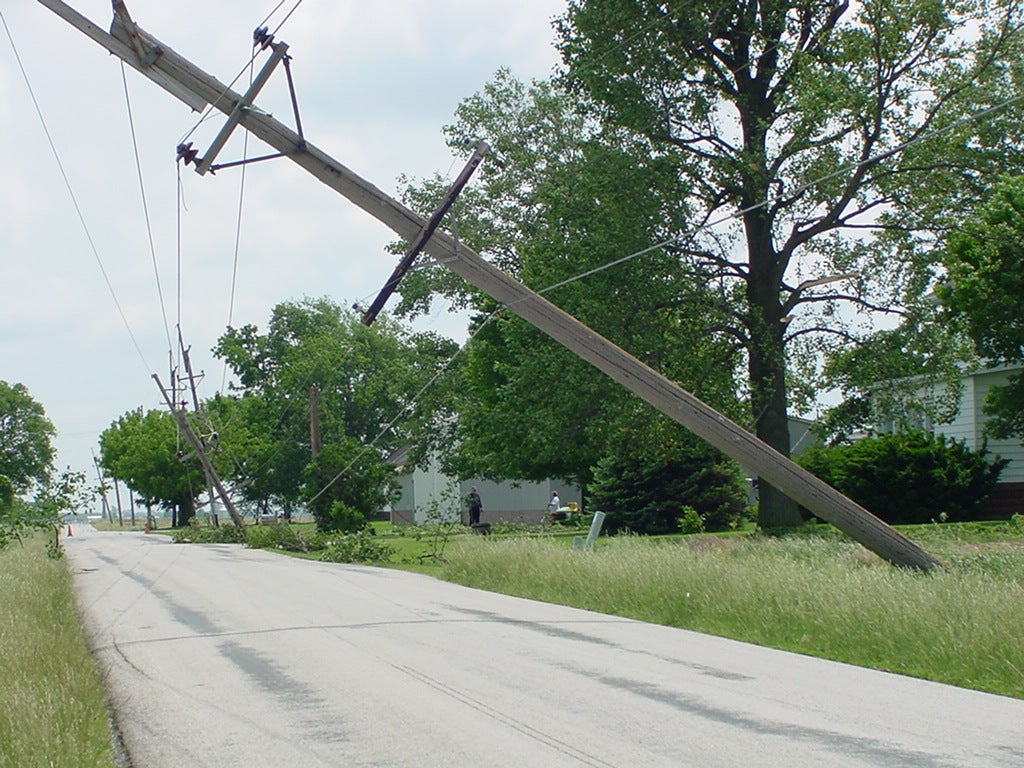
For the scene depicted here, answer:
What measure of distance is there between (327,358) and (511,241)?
38549 millimetres

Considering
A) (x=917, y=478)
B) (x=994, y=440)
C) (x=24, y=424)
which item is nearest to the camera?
(x=917, y=478)

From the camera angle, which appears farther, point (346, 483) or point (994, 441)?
point (346, 483)

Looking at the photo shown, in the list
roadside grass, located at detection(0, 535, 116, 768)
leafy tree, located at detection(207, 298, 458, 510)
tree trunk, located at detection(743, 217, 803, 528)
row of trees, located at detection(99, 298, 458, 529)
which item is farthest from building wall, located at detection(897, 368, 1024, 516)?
leafy tree, located at detection(207, 298, 458, 510)

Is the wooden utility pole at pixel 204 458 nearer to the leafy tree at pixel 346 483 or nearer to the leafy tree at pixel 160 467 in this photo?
the leafy tree at pixel 346 483

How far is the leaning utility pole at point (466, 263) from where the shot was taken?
1702 centimetres

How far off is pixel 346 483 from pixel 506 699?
3405 centimetres

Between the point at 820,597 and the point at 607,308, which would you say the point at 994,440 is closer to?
the point at 607,308

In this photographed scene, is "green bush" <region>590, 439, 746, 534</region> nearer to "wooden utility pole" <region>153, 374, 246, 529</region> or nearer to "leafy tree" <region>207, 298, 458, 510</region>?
"wooden utility pole" <region>153, 374, 246, 529</region>

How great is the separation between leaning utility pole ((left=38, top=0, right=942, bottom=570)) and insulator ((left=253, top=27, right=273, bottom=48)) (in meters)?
0.03

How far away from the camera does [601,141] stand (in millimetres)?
29453

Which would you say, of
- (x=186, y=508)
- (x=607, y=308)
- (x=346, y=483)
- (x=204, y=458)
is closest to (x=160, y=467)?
(x=186, y=508)

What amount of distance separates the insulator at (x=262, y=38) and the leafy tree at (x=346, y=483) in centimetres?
2634

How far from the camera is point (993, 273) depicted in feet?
84.4

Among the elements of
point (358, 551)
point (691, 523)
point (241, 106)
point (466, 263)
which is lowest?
point (358, 551)
